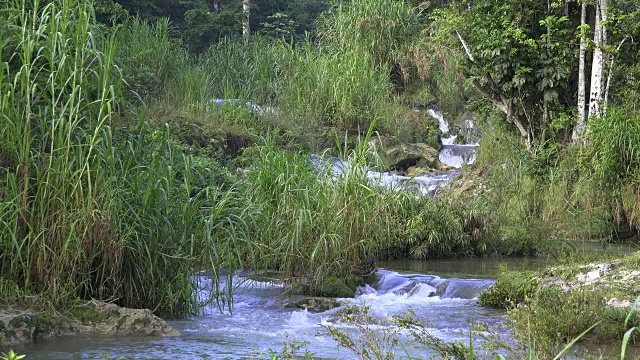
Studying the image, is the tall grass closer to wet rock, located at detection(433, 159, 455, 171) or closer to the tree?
the tree

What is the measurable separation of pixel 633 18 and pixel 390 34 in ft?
30.3

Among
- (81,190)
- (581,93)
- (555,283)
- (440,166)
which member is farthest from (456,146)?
(81,190)

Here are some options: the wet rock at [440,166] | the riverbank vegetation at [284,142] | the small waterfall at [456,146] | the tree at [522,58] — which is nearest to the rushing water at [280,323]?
the riverbank vegetation at [284,142]

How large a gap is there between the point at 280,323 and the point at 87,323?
6.09 feet

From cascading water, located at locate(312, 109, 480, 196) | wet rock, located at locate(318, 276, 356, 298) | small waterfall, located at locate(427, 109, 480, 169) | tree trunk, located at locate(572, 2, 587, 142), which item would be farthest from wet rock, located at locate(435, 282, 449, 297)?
small waterfall, located at locate(427, 109, 480, 169)

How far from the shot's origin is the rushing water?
5.98 metres

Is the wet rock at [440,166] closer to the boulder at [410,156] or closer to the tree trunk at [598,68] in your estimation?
the boulder at [410,156]

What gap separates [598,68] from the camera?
13742 mm

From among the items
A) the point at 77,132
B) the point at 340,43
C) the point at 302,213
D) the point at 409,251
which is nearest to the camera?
the point at 77,132

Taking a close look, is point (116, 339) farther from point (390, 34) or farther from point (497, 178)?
point (390, 34)

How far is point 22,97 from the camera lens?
20.6ft

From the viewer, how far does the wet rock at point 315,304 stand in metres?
8.01

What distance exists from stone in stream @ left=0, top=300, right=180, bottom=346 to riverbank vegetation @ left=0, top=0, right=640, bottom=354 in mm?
145

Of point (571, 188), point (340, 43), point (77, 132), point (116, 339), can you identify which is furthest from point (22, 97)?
point (340, 43)
